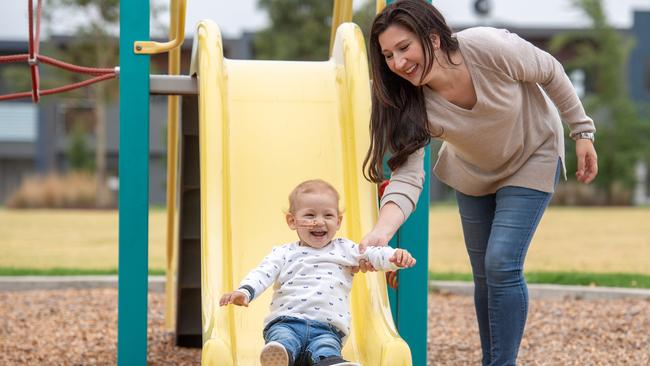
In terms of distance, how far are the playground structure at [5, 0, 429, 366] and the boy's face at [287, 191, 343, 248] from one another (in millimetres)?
369

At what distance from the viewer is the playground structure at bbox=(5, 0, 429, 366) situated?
3414 mm

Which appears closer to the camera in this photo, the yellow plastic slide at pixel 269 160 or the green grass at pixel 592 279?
the yellow plastic slide at pixel 269 160

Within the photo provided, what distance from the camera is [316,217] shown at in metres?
3.12

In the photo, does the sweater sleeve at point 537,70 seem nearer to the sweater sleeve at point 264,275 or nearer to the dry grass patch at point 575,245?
the sweater sleeve at point 264,275


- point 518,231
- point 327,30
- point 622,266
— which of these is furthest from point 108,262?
point 327,30

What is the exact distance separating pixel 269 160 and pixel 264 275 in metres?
0.93

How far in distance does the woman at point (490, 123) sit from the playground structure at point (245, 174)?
0.41 metres

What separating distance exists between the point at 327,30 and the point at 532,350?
2447 centimetres

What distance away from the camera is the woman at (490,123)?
2.99m

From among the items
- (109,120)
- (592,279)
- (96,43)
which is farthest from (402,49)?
(109,120)

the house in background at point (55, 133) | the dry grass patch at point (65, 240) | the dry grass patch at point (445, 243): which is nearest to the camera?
the dry grass patch at point (445, 243)

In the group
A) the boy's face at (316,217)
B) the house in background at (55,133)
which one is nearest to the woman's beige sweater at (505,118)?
the boy's face at (316,217)

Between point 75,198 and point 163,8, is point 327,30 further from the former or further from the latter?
point 75,198

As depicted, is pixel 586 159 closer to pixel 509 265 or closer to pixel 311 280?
pixel 509 265
